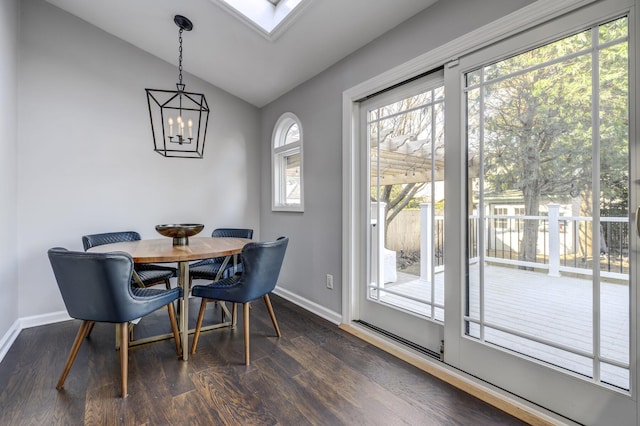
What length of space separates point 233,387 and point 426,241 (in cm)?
159

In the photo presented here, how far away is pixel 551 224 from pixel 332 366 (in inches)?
61.1

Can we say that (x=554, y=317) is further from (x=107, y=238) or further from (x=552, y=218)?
(x=107, y=238)

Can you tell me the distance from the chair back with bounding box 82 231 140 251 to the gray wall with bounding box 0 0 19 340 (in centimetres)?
51

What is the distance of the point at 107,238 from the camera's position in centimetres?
281

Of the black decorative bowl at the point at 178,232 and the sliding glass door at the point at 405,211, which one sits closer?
the sliding glass door at the point at 405,211

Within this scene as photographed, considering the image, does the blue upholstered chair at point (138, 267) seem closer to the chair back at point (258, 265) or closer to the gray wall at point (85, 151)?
the gray wall at point (85, 151)

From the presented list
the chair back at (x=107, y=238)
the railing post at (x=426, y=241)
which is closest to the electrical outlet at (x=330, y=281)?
the railing post at (x=426, y=241)

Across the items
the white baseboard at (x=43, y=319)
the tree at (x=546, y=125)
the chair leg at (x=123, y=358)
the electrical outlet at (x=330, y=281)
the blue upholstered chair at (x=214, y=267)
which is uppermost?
→ the tree at (x=546, y=125)

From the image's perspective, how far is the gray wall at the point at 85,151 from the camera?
2.78 meters

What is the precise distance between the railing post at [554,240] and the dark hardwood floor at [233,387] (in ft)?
2.62

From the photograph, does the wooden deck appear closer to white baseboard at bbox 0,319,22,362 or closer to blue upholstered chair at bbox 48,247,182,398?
blue upholstered chair at bbox 48,247,182,398

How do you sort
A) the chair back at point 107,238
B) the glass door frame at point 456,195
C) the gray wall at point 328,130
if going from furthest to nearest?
the chair back at point 107,238 → the gray wall at point 328,130 → the glass door frame at point 456,195

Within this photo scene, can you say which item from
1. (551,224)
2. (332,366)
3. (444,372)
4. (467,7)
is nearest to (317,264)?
(332,366)

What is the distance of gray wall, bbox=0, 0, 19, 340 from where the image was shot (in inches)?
88.7
